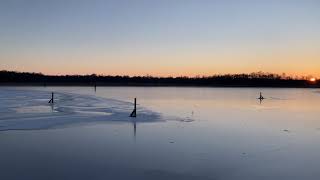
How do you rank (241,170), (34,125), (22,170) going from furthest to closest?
(34,125) < (241,170) < (22,170)

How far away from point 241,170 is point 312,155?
3.22 m

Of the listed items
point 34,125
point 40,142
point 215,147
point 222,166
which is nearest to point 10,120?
point 34,125

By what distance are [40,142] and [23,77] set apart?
152 metres

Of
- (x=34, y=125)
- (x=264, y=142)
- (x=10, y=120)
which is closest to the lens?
(x=264, y=142)

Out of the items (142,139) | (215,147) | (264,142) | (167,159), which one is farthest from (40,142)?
(264,142)

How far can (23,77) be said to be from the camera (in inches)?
6152

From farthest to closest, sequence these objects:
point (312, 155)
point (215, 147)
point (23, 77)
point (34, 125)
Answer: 1. point (23, 77)
2. point (34, 125)
3. point (215, 147)
4. point (312, 155)

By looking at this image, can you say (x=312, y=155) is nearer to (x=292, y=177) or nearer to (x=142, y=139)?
(x=292, y=177)

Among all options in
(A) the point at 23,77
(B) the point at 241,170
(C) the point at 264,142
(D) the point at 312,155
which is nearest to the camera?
(B) the point at 241,170

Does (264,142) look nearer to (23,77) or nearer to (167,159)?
(167,159)

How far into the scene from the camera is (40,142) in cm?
1237

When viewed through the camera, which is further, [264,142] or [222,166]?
[264,142]

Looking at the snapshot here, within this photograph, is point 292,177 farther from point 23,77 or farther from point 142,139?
point 23,77

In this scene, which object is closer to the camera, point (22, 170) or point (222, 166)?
point (22, 170)
